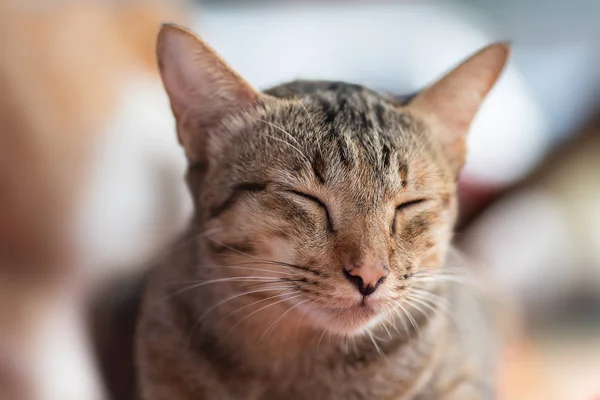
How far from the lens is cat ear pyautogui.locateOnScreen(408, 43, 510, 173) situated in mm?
771

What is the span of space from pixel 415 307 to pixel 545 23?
1.26 metres

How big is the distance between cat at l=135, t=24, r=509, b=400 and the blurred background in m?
0.22

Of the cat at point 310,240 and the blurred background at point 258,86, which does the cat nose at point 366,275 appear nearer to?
the cat at point 310,240

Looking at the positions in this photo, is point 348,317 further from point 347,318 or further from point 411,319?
point 411,319

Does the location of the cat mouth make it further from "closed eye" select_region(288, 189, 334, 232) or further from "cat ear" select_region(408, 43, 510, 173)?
"cat ear" select_region(408, 43, 510, 173)

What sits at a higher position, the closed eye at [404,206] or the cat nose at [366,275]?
the closed eye at [404,206]

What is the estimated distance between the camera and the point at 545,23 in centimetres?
174

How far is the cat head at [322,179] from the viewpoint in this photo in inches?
27.1

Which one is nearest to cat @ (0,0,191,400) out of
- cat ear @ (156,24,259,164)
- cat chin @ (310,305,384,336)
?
cat ear @ (156,24,259,164)

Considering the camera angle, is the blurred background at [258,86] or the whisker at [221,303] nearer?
the whisker at [221,303]

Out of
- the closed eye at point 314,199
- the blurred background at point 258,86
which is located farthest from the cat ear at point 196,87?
the blurred background at point 258,86

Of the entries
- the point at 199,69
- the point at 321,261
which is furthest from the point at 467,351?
the point at 199,69

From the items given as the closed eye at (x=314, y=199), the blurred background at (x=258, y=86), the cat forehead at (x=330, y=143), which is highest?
the cat forehead at (x=330, y=143)

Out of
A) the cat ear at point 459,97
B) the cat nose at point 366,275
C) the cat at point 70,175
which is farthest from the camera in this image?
the cat at point 70,175
